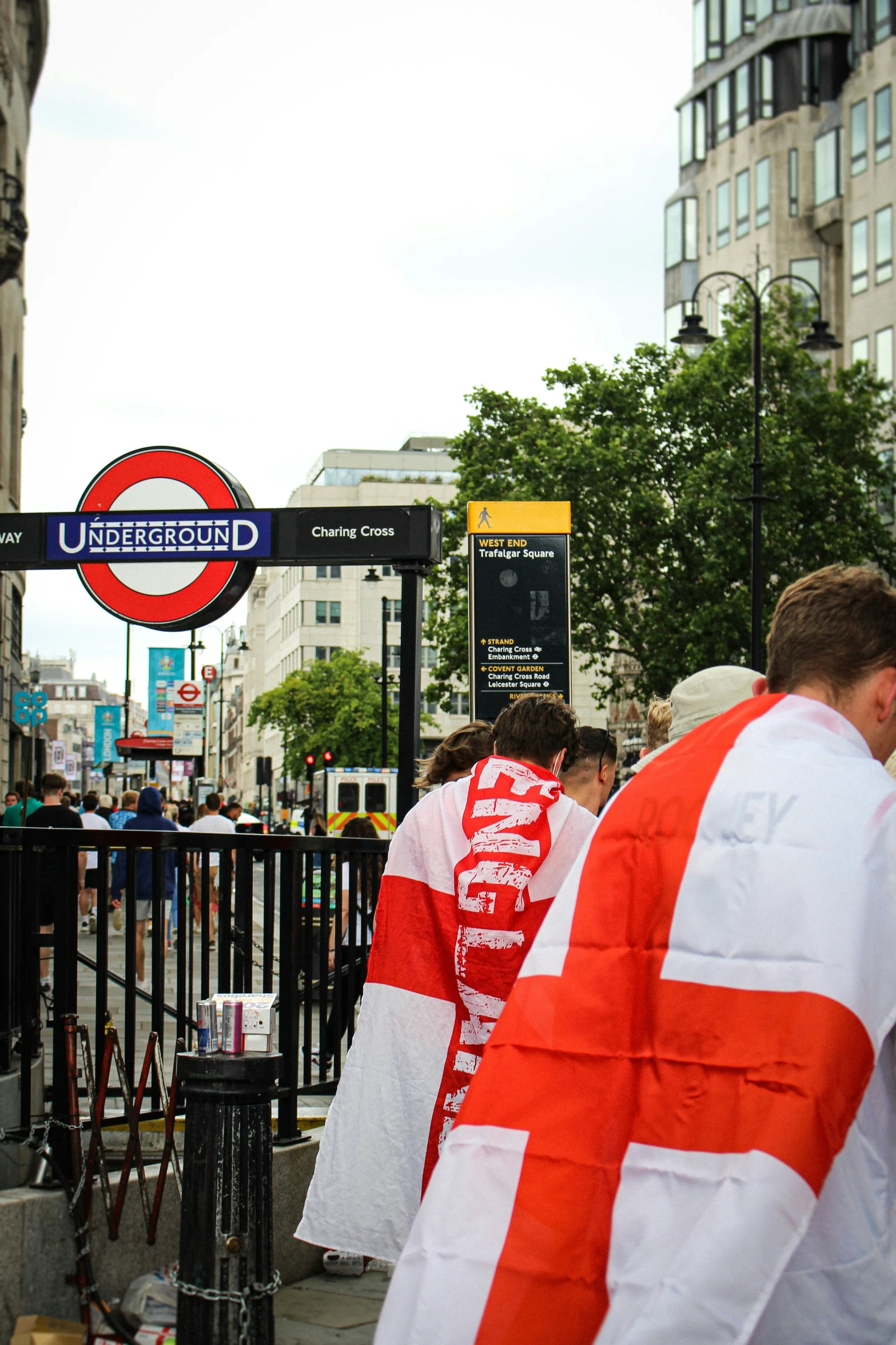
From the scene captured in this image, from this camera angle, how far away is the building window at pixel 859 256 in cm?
4625

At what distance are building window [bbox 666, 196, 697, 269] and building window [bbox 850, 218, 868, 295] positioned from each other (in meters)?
9.98

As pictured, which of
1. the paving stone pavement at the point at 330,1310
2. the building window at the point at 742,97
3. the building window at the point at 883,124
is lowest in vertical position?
the paving stone pavement at the point at 330,1310

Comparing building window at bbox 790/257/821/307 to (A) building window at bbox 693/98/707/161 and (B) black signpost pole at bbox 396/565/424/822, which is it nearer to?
(A) building window at bbox 693/98/707/161

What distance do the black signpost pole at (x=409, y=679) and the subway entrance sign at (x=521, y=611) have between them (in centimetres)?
397

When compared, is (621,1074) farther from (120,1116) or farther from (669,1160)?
(120,1116)

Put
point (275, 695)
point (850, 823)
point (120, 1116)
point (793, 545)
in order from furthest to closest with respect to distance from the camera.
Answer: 1. point (275, 695)
2. point (793, 545)
3. point (120, 1116)
4. point (850, 823)

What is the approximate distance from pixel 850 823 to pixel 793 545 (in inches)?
1420

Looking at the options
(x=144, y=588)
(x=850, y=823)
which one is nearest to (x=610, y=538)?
(x=144, y=588)

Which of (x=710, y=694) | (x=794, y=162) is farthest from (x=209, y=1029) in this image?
(x=794, y=162)

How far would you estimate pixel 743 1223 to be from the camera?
1.74 meters

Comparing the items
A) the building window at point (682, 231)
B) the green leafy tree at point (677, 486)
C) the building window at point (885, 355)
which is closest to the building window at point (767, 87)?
the building window at point (682, 231)

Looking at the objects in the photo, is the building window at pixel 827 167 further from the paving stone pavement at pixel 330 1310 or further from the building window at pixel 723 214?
the paving stone pavement at pixel 330 1310

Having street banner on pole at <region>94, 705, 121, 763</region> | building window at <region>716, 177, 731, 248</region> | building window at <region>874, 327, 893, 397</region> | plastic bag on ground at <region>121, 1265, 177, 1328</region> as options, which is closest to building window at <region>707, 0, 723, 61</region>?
building window at <region>716, 177, 731, 248</region>

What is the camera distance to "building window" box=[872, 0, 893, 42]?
45.8 meters
